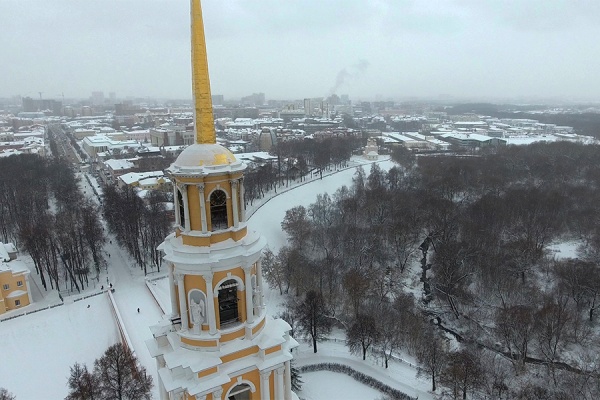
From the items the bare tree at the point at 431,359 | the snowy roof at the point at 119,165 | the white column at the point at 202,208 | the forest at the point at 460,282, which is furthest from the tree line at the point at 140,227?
the snowy roof at the point at 119,165

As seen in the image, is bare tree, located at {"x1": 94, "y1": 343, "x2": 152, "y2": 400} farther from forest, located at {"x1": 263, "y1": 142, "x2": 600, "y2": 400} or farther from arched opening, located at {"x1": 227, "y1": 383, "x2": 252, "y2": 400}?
forest, located at {"x1": 263, "y1": 142, "x2": 600, "y2": 400}

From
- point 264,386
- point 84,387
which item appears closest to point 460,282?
point 264,386

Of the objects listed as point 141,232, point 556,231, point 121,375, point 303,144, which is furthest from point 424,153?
point 121,375

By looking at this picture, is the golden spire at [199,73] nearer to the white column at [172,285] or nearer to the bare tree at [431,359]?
the white column at [172,285]

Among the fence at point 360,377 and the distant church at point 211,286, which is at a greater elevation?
the distant church at point 211,286

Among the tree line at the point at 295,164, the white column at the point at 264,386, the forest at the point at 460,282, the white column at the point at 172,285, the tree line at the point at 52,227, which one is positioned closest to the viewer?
the white column at the point at 172,285

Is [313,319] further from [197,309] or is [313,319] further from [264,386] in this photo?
[197,309]

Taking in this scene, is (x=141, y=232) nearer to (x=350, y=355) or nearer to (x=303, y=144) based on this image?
(x=350, y=355)
